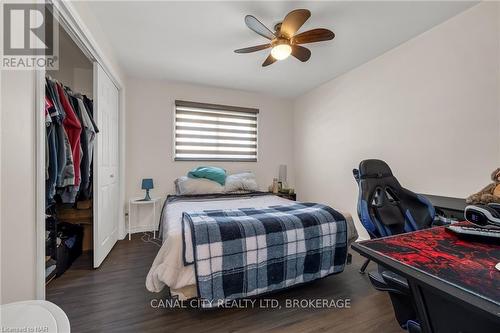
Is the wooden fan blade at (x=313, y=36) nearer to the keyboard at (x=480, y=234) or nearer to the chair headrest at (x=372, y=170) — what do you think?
the chair headrest at (x=372, y=170)

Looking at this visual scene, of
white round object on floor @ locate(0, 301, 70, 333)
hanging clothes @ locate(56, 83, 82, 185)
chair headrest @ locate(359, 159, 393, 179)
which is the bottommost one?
white round object on floor @ locate(0, 301, 70, 333)

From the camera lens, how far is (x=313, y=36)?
1981 mm

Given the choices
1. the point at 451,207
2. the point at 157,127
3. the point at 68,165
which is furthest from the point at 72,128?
the point at 451,207

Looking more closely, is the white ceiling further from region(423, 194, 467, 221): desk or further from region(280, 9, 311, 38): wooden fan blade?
region(423, 194, 467, 221): desk

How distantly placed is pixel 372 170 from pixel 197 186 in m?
2.46

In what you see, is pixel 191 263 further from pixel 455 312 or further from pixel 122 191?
pixel 122 191

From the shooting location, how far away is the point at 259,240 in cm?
161

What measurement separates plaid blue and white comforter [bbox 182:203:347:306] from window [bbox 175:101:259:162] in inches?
84.5

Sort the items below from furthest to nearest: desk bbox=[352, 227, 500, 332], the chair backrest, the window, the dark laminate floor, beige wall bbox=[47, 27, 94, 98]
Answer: the window
beige wall bbox=[47, 27, 94, 98]
the dark laminate floor
the chair backrest
desk bbox=[352, 227, 500, 332]

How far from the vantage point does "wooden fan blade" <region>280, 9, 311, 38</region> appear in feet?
5.41

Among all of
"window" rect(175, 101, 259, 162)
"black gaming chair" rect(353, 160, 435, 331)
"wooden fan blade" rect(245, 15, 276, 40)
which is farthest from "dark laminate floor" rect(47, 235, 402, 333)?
"wooden fan blade" rect(245, 15, 276, 40)

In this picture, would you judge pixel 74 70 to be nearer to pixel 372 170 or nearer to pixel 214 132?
pixel 214 132

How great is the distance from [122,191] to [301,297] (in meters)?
2.79

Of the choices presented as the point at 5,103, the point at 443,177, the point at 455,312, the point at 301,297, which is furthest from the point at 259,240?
the point at 443,177
